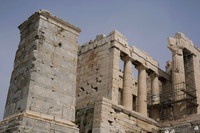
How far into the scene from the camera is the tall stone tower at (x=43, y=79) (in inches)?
306

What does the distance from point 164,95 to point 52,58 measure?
1394cm

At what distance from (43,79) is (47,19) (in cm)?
199

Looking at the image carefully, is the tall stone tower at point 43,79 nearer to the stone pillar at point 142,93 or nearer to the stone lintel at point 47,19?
the stone lintel at point 47,19

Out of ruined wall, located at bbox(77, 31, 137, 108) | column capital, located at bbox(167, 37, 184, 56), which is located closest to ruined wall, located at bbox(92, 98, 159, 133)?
ruined wall, located at bbox(77, 31, 137, 108)

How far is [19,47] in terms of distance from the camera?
968 cm

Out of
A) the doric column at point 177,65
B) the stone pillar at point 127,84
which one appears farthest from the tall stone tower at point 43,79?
the doric column at point 177,65

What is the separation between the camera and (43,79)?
27.4 feet

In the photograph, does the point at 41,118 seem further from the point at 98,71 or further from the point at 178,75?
the point at 178,75

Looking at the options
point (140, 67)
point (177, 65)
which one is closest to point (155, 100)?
point (140, 67)

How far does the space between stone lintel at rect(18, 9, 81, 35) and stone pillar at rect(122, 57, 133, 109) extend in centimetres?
812

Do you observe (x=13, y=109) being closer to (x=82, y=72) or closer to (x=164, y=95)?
(x=82, y=72)

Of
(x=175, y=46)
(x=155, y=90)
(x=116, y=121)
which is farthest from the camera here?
(x=155, y=90)

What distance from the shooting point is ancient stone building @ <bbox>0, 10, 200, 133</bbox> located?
8.12 meters

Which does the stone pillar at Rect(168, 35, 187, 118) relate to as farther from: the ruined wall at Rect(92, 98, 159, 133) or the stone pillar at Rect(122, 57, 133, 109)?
the ruined wall at Rect(92, 98, 159, 133)
